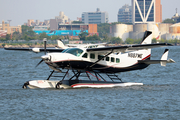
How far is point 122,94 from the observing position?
20719 mm

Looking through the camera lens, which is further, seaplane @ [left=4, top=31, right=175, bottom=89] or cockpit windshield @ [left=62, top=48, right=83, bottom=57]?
cockpit windshield @ [left=62, top=48, right=83, bottom=57]

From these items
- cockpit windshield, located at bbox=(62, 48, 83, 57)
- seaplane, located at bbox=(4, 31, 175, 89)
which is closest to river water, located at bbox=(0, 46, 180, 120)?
seaplane, located at bbox=(4, 31, 175, 89)

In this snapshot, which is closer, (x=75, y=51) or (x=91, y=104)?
(x=91, y=104)

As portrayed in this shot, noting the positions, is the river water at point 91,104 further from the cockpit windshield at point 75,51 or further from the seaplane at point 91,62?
the cockpit windshield at point 75,51

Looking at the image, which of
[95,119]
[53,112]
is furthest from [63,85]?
[95,119]

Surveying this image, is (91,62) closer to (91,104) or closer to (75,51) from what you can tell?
(75,51)

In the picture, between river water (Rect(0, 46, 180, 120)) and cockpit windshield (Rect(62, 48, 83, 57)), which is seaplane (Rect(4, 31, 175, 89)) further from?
river water (Rect(0, 46, 180, 120))

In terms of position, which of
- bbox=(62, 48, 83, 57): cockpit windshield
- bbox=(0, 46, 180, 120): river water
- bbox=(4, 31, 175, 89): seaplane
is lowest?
bbox=(0, 46, 180, 120): river water

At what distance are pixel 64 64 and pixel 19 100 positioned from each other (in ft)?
13.3

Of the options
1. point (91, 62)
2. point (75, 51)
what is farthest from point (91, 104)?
point (91, 62)

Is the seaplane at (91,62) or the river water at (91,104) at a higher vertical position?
the seaplane at (91,62)

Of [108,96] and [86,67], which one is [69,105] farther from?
[86,67]

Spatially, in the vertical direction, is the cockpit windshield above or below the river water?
above

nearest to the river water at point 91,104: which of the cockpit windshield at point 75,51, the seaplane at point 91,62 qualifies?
the seaplane at point 91,62
